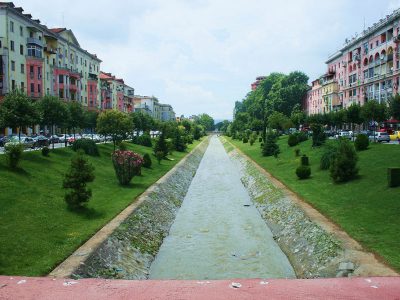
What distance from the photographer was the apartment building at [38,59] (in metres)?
63.3

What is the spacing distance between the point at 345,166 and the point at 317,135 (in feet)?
76.1

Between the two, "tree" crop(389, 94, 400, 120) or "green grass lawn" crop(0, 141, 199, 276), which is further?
"tree" crop(389, 94, 400, 120)

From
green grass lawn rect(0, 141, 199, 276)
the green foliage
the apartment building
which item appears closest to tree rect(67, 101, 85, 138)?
the apartment building

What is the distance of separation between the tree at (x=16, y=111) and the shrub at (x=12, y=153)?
302 inches

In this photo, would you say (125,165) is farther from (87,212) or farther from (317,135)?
(317,135)

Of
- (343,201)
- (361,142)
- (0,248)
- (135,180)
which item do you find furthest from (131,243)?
(361,142)

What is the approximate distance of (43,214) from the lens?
19.2 meters

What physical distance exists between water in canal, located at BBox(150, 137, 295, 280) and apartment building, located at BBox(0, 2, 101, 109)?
121ft

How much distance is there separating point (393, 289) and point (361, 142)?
30.2 m

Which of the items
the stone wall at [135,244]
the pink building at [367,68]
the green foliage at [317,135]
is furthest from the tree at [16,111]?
the pink building at [367,68]

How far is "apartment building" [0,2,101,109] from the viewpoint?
6334 centimetres

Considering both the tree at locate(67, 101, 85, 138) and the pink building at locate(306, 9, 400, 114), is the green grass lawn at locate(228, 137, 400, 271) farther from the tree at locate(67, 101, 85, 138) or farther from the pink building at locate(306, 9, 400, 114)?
the pink building at locate(306, 9, 400, 114)

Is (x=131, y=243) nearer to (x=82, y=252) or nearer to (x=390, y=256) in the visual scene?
(x=82, y=252)

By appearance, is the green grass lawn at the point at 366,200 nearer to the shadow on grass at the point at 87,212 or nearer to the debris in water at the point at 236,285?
the debris in water at the point at 236,285
